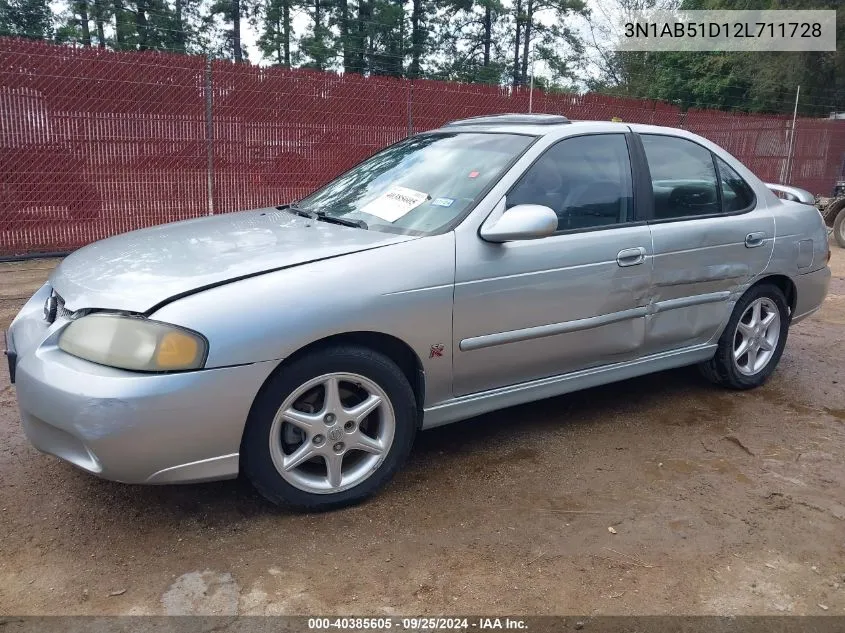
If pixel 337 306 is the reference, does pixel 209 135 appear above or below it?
Answer: above

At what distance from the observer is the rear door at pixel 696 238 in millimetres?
3805

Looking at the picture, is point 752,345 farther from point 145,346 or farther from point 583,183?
point 145,346

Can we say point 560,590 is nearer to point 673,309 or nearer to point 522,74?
point 673,309

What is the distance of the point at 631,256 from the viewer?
360 cm

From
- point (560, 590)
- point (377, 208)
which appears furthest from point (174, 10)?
point (560, 590)

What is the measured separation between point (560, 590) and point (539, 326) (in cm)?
125

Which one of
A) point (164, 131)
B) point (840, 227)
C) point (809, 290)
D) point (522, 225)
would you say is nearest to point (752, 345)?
point (809, 290)

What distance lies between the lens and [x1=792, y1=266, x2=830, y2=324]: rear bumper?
4527mm

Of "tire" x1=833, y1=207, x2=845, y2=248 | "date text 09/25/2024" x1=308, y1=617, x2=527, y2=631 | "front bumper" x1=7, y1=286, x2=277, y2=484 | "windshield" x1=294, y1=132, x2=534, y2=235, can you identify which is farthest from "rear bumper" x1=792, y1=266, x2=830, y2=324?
"tire" x1=833, y1=207, x2=845, y2=248

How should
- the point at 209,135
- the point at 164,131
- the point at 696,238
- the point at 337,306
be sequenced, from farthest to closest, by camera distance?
1. the point at 209,135
2. the point at 164,131
3. the point at 696,238
4. the point at 337,306

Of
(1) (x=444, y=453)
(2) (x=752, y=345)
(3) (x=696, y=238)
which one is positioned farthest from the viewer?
(2) (x=752, y=345)

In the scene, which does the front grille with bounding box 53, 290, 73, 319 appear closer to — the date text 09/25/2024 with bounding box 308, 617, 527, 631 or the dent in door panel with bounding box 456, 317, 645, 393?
the date text 09/25/2024 with bounding box 308, 617, 527, 631

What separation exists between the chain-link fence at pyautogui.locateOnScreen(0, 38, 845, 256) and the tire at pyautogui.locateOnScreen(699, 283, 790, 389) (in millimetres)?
6860

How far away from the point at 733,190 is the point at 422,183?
77.6 inches
